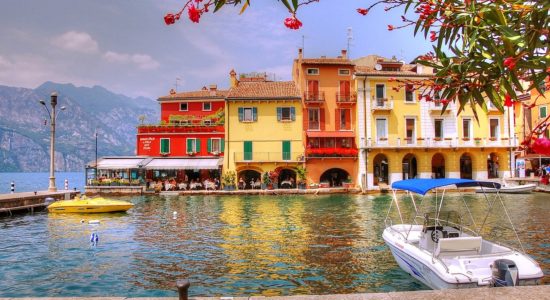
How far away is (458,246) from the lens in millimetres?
10281

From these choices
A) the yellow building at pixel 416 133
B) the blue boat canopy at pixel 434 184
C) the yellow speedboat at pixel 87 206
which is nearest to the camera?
the blue boat canopy at pixel 434 184

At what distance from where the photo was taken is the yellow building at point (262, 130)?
46844 millimetres

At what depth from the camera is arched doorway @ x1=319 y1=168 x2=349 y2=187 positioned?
48.5 metres

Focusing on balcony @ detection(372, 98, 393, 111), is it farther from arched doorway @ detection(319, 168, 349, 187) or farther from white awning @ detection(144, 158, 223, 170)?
white awning @ detection(144, 158, 223, 170)

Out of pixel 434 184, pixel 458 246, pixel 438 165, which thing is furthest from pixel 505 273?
pixel 438 165

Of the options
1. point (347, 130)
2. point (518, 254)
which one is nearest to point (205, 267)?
point (518, 254)

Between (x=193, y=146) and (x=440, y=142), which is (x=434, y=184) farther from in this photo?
(x=193, y=146)

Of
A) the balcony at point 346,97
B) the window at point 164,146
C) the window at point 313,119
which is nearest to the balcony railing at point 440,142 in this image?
the balcony at point 346,97

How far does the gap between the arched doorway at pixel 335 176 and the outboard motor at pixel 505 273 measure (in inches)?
1559

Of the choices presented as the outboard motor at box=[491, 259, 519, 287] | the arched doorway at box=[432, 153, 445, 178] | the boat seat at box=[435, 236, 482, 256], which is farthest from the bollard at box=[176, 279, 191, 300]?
the arched doorway at box=[432, 153, 445, 178]

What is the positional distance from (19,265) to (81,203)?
564 inches

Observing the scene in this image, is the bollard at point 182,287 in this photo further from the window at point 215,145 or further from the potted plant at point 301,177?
the window at point 215,145

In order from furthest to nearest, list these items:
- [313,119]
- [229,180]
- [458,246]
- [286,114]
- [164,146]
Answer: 1. [164,146]
2. [286,114]
3. [313,119]
4. [229,180]
5. [458,246]

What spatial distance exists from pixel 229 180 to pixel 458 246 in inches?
1429
